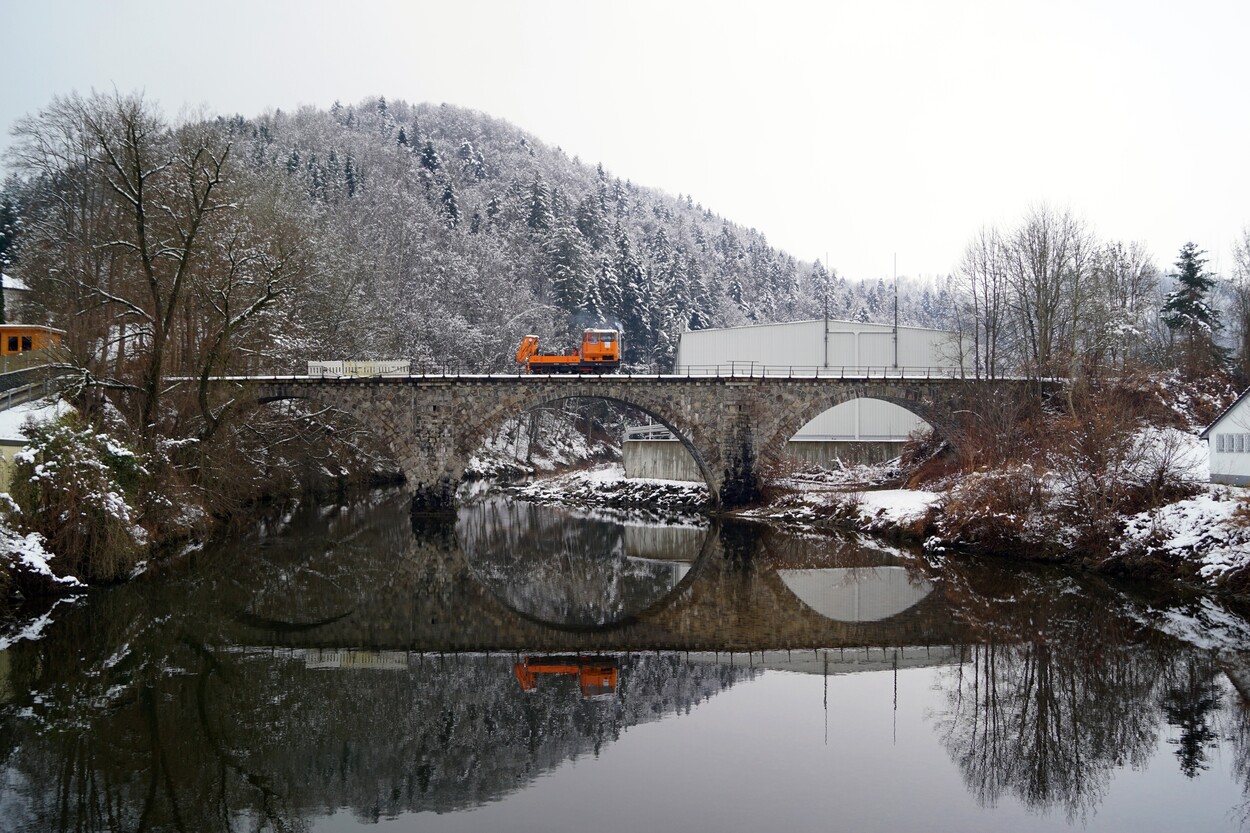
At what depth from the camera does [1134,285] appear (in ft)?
158

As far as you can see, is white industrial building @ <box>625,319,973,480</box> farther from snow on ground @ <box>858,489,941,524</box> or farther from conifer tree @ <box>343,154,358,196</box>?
conifer tree @ <box>343,154,358,196</box>

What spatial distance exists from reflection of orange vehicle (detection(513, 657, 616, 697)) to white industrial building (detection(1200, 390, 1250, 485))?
18.2 meters

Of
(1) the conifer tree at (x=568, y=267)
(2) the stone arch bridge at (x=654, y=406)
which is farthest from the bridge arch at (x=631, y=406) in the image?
(1) the conifer tree at (x=568, y=267)

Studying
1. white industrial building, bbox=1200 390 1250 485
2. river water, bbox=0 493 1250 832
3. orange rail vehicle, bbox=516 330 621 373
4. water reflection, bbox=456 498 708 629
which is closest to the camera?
river water, bbox=0 493 1250 832

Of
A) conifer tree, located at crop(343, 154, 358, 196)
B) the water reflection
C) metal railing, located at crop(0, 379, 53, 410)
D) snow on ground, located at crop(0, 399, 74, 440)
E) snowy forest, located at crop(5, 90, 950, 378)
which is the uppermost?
conifer tree, located at crop(343, 154, 358, 196)

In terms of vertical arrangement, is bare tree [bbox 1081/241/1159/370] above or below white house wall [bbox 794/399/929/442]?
above

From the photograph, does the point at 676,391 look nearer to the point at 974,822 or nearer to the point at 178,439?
the point at 178,439

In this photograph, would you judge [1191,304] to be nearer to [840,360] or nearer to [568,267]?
[840,360]

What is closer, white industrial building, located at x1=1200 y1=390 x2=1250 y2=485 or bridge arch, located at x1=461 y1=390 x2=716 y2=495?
white industrial building, located at x1=1200 y1=390 x2=1250 y2=485

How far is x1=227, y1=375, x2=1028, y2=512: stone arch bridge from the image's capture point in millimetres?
35812

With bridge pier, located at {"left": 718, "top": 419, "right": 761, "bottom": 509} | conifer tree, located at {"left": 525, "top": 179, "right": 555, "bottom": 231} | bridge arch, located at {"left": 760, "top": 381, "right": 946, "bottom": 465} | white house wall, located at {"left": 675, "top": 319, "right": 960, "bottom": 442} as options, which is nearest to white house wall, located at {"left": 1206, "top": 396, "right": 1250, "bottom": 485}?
bridge arch, located at {"left": 760, "top": 381, "right": 946, "bottom": 465}

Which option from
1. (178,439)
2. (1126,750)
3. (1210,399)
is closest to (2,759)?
(1126,750)

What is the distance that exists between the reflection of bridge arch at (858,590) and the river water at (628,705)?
12 centimetres

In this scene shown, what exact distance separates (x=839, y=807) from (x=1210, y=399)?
33118 millimetres
